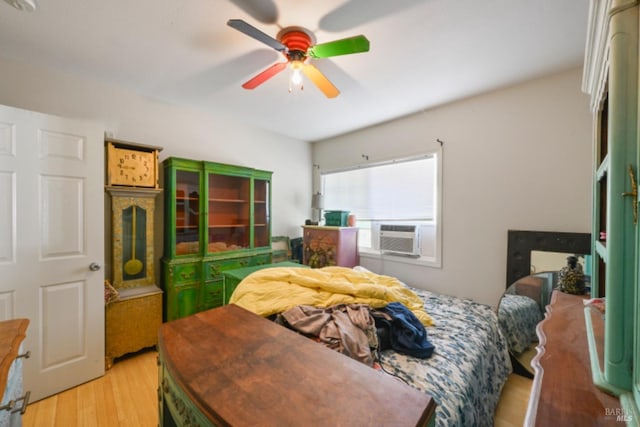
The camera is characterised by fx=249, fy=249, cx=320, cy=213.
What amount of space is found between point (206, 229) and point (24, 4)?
198 cm

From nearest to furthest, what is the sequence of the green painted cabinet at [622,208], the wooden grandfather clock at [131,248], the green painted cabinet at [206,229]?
the green painted cabinet at [622,208]
the wooden grandfather clock at [131,248]
the green painted cabinet at [206,229]

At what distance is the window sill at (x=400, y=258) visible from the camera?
9.21 feet

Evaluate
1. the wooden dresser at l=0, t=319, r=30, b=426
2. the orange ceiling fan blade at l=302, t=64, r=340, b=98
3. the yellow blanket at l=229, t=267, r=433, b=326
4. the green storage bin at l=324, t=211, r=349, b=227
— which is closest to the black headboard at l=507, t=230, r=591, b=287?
the yellow blanket at l=229, t=267, r=433, b=326

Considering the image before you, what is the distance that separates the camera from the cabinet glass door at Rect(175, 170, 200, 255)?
2.70m

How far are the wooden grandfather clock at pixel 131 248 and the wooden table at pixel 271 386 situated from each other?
5.54ft

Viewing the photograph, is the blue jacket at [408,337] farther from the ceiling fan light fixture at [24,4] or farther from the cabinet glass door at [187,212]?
the ceiling fan light fixture at [24,4]

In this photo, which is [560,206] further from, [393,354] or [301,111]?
[301,111]

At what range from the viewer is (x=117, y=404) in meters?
1.76

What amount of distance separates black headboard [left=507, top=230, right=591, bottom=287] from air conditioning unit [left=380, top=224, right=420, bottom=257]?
2.93ft

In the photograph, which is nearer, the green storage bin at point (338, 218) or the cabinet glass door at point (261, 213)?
the cabinet glass door at point (261, 213)

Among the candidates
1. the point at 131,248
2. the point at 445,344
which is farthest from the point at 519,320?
the point at 131,248

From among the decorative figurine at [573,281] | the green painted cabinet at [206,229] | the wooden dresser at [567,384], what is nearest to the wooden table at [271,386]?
the wooden dresser at [567,384]

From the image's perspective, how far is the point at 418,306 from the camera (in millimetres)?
1972

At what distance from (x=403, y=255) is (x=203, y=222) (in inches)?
93.8
